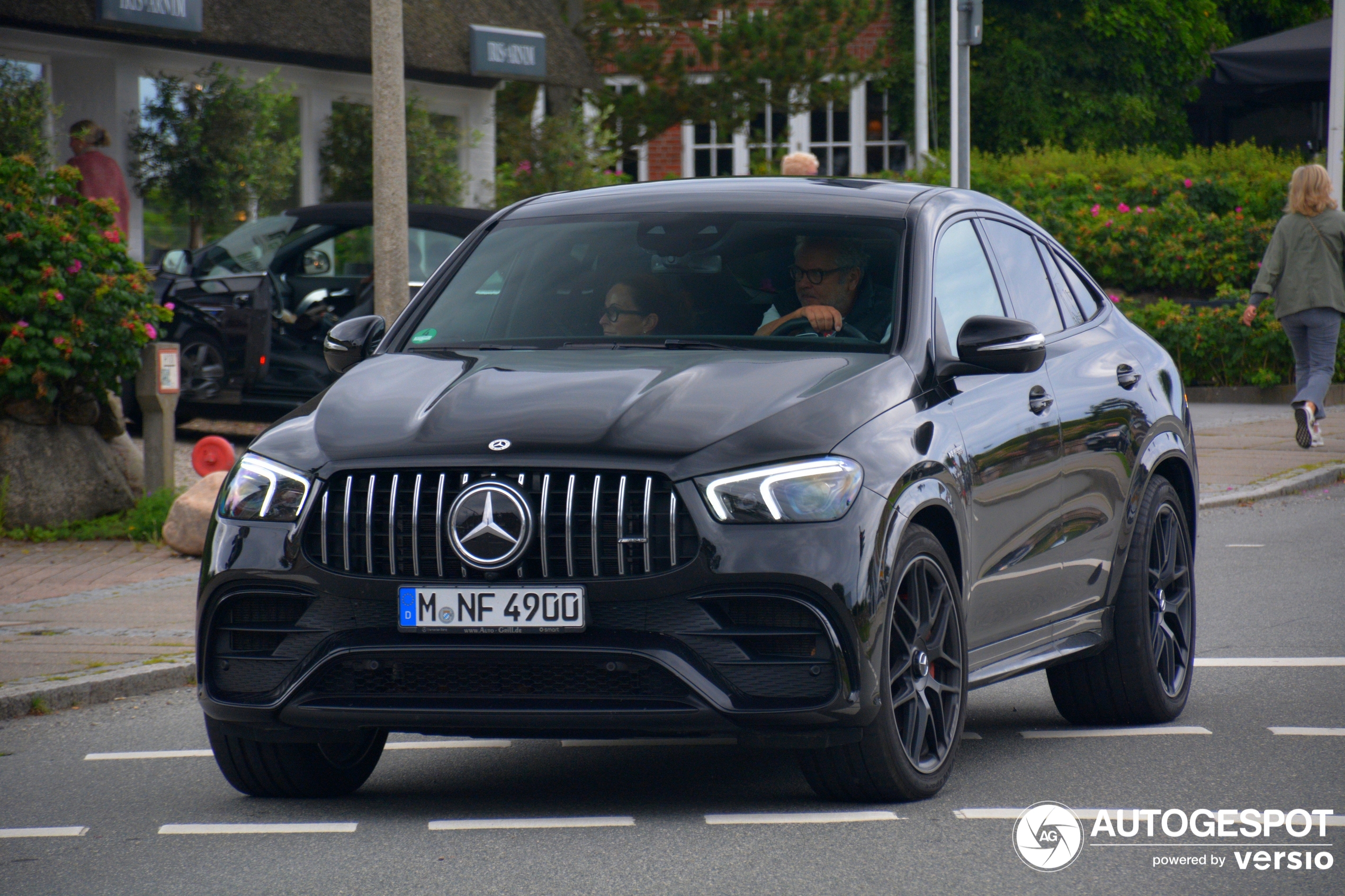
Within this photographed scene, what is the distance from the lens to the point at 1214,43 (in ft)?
116

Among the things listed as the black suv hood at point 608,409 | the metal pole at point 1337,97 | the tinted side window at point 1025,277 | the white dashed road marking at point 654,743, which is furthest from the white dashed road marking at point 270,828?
the metal pole at point 1337,97

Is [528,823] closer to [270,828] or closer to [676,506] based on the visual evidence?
[270,828]

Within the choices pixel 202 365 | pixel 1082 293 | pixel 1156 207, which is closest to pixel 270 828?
pixel 1082 293

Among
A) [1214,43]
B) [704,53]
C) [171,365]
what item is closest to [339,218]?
[171,365]

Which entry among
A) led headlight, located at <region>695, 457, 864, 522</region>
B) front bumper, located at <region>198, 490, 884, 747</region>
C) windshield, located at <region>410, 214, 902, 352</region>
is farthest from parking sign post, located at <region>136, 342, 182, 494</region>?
led headlight, located at <region>695, 457, 864, 522</region>

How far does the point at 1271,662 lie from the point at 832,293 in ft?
9.56

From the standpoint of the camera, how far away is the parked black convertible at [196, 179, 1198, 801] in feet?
16.2

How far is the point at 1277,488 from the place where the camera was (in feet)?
44.7

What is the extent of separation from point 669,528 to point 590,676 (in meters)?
0.43

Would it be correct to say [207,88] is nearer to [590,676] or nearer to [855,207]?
[855,207]

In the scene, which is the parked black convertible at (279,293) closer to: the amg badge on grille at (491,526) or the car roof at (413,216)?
the car roof at (413,216)

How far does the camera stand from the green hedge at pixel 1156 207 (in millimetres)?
22344

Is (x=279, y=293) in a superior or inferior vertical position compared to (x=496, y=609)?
superior

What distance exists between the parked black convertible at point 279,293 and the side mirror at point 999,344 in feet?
28.9
